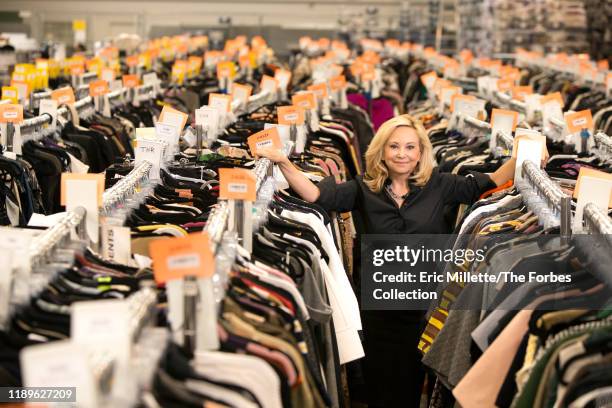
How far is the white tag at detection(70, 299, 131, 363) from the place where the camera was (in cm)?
177

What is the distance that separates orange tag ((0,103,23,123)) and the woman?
1508 millimetres

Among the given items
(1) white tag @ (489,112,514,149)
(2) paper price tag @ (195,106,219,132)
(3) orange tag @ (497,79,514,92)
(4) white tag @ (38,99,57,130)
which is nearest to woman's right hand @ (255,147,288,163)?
(2) paper price tag @ (195,106,219,132)

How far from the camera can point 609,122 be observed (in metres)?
6.39

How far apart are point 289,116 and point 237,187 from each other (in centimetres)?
184

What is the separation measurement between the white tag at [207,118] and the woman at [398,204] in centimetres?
110

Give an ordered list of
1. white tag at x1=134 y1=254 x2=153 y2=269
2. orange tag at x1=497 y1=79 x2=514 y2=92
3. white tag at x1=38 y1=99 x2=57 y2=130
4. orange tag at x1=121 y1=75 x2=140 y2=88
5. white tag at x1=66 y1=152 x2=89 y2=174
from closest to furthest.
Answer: white tag at x1=134 y1=254 x2=153 y2=269 → white tag at x1=66 y1=152 x2=89 y2=174 → white tag at x1=38 y1=99 x2=57 y2=130 → orange tag at x1=121 y1=75 x2=140 y2=88 → orange tag at x1=497 y1=79 x2=514 y2=92

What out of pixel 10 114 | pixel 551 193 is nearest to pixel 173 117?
pixel 10 114

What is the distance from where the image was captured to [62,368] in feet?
5.24

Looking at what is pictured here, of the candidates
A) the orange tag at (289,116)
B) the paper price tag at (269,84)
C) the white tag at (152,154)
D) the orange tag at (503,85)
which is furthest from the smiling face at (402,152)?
the orange tag at (503,85)

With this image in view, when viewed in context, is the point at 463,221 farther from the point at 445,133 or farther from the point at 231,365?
the point at 445,133

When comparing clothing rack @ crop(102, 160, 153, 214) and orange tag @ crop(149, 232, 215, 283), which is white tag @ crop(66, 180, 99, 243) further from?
orange tag @ crop(149, 232, 215, 283)

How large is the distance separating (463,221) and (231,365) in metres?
1.80

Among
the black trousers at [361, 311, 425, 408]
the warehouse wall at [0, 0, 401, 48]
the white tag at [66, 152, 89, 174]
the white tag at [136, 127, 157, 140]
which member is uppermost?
the warehouse wall at [0, 0, 401, 48]

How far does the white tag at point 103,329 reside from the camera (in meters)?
1.77
